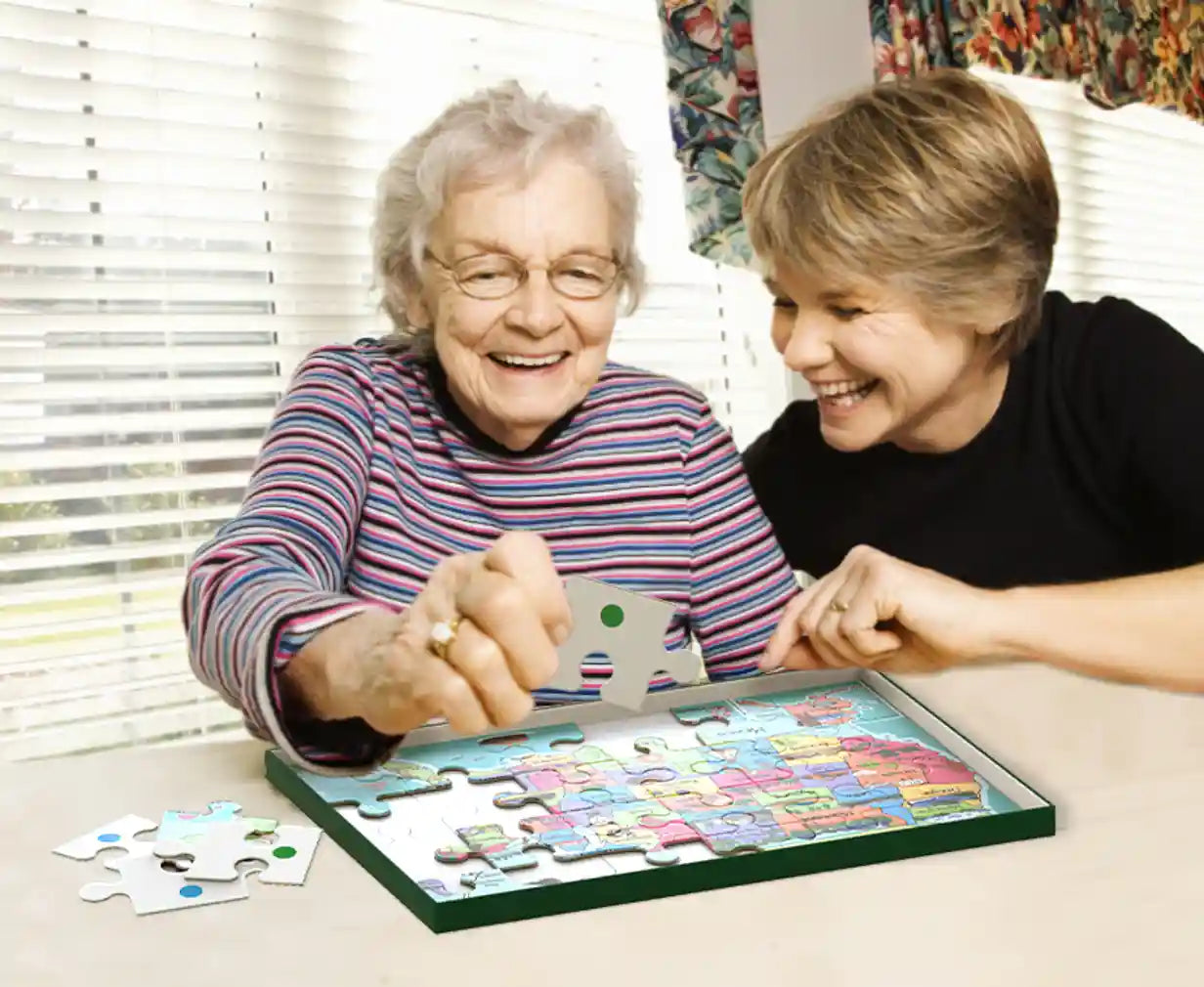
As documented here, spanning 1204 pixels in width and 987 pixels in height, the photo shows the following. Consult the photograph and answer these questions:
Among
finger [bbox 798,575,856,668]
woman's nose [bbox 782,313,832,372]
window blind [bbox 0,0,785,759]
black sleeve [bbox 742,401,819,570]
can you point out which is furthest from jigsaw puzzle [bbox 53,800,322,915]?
window blind [bbox 0,0,785,759]

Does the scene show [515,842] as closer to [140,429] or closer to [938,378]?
[938,378]

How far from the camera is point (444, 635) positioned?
0.83 metres

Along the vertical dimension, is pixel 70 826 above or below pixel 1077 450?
below

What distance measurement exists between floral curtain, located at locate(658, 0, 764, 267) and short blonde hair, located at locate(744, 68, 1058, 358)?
1065 millimetres

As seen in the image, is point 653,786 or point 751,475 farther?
point 751,475

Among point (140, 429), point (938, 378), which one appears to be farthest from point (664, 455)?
point (140, 429)

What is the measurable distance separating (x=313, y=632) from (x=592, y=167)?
0.77 metres

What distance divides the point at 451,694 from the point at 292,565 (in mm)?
413

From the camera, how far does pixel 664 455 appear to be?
5.28ft

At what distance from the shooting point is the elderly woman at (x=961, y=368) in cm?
160

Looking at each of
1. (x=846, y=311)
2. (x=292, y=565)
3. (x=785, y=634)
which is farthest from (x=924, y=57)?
(x=292, y=565)

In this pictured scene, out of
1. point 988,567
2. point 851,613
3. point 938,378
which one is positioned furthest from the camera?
point 988,567

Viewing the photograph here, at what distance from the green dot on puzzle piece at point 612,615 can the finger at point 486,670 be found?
0.72 feet

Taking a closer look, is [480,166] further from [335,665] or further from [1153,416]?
[1153,416]
